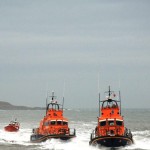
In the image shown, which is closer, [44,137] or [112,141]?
[112,141]

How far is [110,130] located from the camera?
98.5 ft

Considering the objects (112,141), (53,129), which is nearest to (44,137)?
(53,129)

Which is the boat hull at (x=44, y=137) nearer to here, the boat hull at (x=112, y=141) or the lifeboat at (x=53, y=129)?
the lifeboat at (x=53, y=129)

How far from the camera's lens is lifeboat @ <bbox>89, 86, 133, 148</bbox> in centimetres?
2839

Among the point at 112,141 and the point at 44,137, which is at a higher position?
the point at 44,137

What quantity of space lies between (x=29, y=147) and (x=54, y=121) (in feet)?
12.9

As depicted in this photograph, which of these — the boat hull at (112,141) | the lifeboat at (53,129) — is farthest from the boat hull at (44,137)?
the boat hull at (112,141)

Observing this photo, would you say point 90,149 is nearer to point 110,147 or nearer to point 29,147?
point 110,147

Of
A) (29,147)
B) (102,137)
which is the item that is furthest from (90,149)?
(29,147)

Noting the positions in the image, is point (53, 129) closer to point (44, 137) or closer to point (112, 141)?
point (44, 137)

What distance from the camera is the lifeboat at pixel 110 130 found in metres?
28.4

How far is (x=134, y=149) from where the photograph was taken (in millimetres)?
30188

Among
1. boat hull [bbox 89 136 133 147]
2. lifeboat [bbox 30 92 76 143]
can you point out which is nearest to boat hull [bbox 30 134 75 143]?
lifeboat [bbox 30 92 76 143]

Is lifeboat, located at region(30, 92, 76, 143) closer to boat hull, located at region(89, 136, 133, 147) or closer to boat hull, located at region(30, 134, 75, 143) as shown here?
boat hull, located at region(30, 134, 75, 143)
